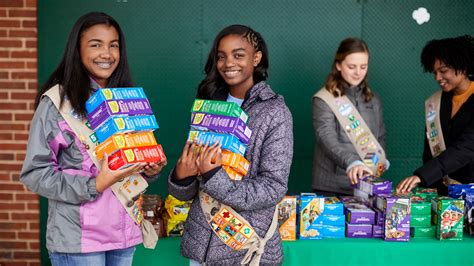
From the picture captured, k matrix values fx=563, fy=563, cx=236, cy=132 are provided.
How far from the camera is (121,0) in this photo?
4.66m

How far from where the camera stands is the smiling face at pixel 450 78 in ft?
11.3

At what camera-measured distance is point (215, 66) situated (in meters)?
2.45

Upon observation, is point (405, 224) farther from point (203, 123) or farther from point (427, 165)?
point (203, 123)

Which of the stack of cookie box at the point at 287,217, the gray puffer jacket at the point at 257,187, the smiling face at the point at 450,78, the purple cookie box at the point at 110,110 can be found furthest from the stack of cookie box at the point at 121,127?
the smiling face at the point at 450,78

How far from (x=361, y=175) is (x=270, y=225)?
1158 millimetres

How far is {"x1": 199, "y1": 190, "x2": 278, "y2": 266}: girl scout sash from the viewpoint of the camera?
7.43ft

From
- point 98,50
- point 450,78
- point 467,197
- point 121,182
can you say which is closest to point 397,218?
point 467,197

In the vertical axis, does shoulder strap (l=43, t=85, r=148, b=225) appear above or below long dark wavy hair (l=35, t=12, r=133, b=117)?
below

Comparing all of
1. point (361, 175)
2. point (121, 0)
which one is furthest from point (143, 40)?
point (361, 175)

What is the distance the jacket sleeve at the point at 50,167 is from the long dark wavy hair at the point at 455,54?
2312 millimetres

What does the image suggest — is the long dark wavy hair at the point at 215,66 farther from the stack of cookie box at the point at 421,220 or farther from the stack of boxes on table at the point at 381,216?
the stack of cookie box at the point at 421,220

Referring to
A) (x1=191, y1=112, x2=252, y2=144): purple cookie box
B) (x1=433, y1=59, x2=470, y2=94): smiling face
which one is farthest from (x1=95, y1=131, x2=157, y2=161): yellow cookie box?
(x1=433, y1=59, x2=470, y2=94): smiling face

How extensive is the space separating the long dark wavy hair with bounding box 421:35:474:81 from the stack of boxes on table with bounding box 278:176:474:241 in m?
0.74

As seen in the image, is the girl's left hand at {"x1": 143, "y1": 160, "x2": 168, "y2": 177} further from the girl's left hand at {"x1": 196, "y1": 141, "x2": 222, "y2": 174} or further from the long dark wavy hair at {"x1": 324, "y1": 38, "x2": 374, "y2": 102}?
the long dark wavy hair at {"x1": 324, "y1": 38, "x2": 374, "y2": 102}
